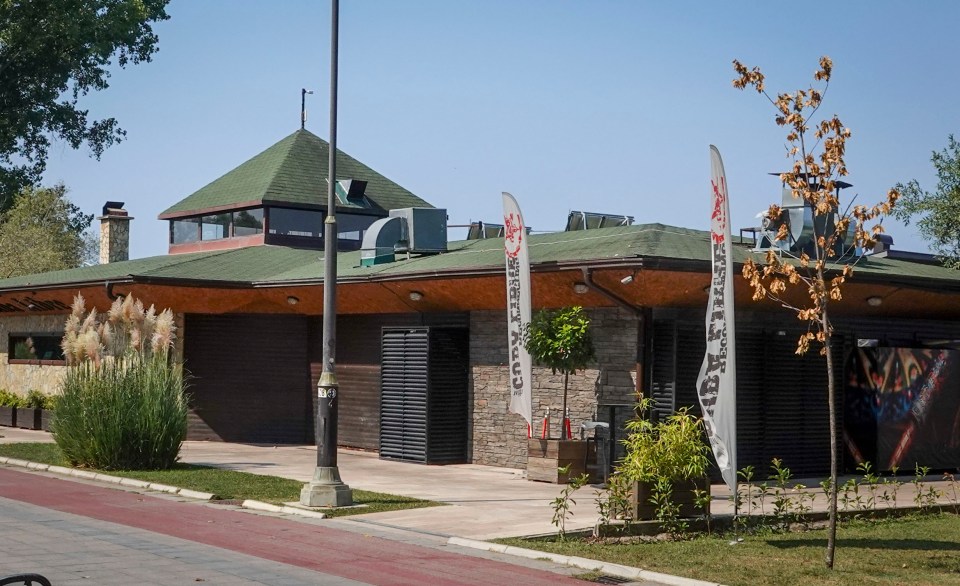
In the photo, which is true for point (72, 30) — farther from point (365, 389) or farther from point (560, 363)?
point (560, 363)

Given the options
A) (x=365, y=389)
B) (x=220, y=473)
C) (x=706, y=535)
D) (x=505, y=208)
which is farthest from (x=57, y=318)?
(x=706, y=535)

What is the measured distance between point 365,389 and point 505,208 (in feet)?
26.6

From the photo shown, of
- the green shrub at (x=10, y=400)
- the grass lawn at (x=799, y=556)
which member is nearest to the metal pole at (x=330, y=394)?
the grass lawn at (x=799, y=556)

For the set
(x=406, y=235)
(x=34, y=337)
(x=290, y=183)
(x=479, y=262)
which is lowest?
(x=34, y=337)

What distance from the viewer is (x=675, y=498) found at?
15.7 metres

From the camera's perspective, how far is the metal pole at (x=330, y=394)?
17.7m

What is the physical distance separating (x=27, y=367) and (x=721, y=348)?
85.8ft

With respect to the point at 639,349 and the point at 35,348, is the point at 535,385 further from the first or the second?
the point at 35,348

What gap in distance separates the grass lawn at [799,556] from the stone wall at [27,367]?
23048 mm

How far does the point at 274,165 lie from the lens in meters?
37.4

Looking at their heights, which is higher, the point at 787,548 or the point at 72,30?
the point at 72,30

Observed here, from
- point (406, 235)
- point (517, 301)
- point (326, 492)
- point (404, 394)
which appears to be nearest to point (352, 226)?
point (406, 235)

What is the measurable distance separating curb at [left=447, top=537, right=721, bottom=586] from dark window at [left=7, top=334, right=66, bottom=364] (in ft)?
73.6

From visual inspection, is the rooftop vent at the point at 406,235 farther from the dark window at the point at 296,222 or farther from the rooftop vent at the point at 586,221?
the dark window at the point at 296,222
